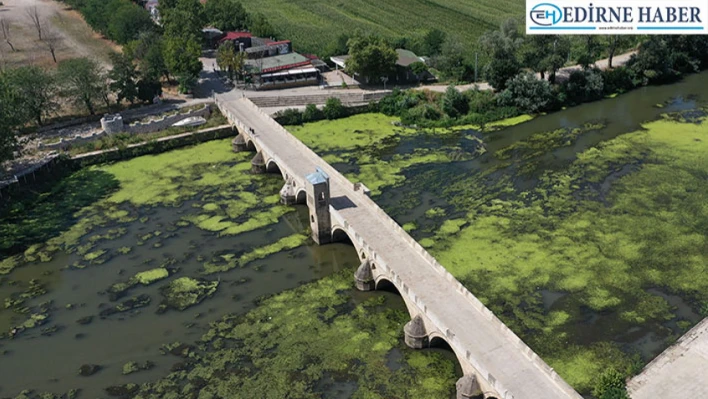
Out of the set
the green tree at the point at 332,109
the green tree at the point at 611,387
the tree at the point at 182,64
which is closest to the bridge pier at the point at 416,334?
the green tree at the point at 611,387

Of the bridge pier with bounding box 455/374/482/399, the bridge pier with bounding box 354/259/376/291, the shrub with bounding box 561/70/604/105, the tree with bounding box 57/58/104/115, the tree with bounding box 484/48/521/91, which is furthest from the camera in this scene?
the shrub with bounding box 561/70/604/105

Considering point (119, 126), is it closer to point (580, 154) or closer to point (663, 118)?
point (580, 154)

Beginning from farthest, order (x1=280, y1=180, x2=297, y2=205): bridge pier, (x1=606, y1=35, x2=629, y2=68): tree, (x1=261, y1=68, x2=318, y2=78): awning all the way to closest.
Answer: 1. (x1=606, y1=35, x2=629, y2=68): tree
2. (x1=261, y1=68, x2=318, y2=78): awning
3. (x1=280, y1=180, x2=297, y2=205): bridge pier

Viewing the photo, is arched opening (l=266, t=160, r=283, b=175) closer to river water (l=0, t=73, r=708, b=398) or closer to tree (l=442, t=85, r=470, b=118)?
river water (l=0, t=73, r=708, b=398)

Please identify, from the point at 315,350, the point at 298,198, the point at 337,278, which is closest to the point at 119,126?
the point at 298,198

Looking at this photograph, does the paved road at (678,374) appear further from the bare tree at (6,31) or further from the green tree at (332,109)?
the bare tree at (6,31)

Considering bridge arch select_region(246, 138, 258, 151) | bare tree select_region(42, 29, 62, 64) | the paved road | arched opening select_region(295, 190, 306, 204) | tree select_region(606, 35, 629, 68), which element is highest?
bare tree select_region(42, 29, 62, 64)

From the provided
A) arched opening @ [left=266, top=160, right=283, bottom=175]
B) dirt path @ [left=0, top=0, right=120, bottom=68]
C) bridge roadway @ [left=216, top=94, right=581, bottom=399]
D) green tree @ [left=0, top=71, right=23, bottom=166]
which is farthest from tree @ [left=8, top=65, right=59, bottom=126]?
bridge roadway @ [left=216, top=94, right=581, bottom=399]
